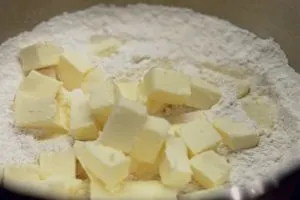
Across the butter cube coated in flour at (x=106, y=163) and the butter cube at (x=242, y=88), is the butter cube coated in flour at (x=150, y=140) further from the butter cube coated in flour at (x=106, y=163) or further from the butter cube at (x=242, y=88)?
the butter cube at (x=242, y=88)

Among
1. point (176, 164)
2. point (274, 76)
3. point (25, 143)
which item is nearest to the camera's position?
point (176, 164)

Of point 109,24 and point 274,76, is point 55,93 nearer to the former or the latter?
point 109,24

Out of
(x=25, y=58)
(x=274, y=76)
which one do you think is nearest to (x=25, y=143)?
(x=25, y=58)

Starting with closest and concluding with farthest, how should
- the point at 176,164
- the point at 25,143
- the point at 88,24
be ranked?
the point at 176,164 < the point at 25,143 < the point at 88,24

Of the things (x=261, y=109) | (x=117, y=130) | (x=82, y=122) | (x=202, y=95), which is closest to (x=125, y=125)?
(x=117, y=130)

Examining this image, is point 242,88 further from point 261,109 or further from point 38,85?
point 38,85
